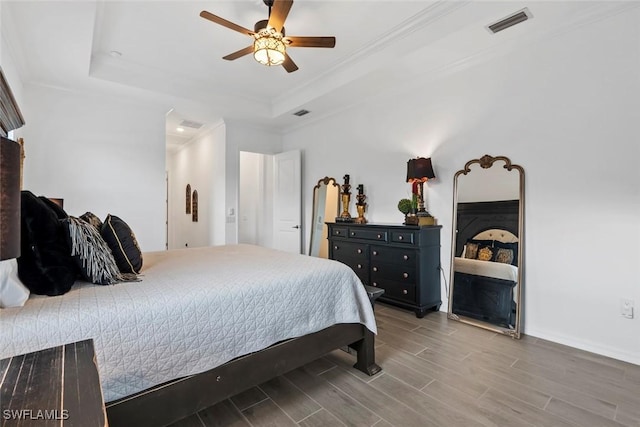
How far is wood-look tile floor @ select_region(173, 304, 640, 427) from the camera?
1679 mm

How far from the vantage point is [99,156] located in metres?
4.01

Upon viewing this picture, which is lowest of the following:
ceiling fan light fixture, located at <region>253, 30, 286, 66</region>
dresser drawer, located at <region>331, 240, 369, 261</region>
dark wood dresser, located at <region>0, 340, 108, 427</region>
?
dresser drawer, located at <region>331, 240, 369, 261</region>

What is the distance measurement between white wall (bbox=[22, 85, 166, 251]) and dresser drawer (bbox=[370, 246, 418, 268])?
2949 millimetres

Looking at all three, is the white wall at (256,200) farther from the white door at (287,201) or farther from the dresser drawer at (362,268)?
the dresser drawer at (362,268)

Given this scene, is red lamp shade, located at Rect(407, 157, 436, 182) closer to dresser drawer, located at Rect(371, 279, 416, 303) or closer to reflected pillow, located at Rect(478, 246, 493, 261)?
reflected pillow, located at Rect(478, 246, 493, 261)

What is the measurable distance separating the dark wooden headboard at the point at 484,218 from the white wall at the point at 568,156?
13 cm

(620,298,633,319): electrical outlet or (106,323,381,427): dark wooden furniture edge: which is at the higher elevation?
(620,298,633,319): electrical outlet

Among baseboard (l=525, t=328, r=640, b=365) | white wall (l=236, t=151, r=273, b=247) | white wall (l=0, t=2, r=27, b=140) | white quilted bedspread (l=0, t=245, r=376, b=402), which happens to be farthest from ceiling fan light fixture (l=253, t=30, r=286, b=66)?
white wall (l=236, t=151, r=273, b=247)

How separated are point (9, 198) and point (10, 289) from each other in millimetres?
890

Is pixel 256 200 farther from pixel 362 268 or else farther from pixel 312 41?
pixel 312 41

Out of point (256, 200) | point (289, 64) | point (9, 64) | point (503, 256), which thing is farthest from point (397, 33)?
point (256, 200)

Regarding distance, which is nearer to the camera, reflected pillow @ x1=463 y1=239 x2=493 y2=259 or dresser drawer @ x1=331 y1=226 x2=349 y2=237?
reflected pillow @ x1=463 y1=239 x2=493 y2=259

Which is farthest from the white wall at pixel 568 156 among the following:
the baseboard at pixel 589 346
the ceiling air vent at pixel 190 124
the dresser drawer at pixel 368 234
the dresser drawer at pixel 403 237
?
the ceiling air vent at pixel 190 124

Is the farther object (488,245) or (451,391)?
(488,245)
